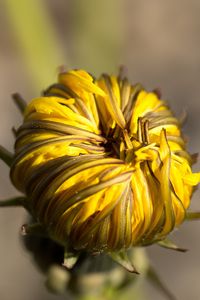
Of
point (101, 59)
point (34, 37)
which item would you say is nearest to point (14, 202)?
point (34, 37)

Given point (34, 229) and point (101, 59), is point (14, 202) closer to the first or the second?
point (34, 229)

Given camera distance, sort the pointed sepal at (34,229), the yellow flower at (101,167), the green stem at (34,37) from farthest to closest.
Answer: the green stem at (34,37) → the pointed sepal at (34,229) → the yellow flower at (101,167)

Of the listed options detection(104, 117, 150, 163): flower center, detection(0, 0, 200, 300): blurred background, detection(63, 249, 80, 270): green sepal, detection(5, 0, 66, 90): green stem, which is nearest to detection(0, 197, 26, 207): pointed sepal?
detection(63, 249, 80, 270): green sepal

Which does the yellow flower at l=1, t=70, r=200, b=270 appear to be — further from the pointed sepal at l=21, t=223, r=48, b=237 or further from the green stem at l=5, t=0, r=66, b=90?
the green stem at l=5, t=0, r=66, b=90

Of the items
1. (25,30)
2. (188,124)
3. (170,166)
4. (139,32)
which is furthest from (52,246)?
(139,32)

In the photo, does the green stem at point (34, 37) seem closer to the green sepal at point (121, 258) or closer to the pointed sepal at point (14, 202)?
the pointed sepal at point (14, 202)

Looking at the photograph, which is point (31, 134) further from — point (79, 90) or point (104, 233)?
point (104, 233)

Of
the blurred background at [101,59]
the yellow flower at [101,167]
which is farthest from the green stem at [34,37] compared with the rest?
the yellow flower at [101,167]
